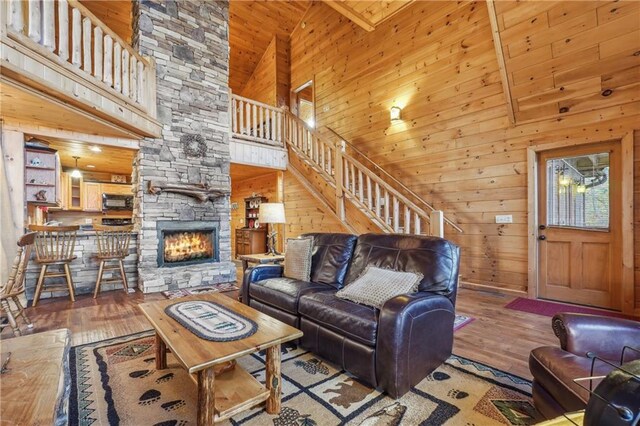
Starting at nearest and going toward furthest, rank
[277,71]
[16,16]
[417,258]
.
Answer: [417,258] → [16,16] → [277,71]

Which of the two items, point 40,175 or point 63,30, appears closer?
point 63,30

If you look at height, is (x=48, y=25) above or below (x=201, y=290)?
above

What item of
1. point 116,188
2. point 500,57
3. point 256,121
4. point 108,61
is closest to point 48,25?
point 108,61

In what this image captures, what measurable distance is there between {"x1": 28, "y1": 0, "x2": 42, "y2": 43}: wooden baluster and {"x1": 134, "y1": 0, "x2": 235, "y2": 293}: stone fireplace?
185 cm

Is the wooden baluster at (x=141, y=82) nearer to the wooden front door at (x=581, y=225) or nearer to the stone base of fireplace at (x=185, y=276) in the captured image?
the stone base of fireplace at (x=185, y=276)

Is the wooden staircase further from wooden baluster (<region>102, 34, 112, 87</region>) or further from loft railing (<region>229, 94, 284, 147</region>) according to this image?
wooden baluster (<region>102, 34, 112, 87</region>)

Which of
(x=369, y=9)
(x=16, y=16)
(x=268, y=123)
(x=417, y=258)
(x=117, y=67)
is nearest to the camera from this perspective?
(x=417, y=258)

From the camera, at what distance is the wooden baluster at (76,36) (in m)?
3.07

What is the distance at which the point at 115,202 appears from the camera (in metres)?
6.86

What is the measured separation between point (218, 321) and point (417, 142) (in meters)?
4.23

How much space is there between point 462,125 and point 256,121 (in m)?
3.92

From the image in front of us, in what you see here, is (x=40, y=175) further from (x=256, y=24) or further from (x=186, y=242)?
(x=256, y=24)

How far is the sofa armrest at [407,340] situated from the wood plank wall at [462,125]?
8.81 ft

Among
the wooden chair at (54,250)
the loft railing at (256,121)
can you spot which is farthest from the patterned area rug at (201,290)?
the loft railing at (256,121)
